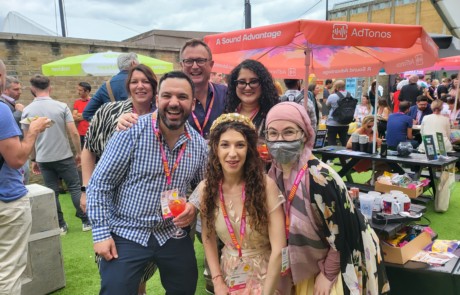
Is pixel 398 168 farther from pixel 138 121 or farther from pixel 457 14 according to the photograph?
pixel 457 14

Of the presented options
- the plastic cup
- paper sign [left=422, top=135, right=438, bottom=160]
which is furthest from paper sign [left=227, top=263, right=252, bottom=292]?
paper sign [left=422, top=135, right=438, bottom=160]

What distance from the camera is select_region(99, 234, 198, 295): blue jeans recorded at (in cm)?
194

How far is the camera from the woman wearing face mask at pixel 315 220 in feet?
6.19

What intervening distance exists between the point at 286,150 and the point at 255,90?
0.89 metres

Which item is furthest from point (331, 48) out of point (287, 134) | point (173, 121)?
point (173, 121)

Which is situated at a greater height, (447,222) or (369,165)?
(369,165)

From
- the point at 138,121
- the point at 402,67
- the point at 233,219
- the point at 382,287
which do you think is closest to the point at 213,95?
the point at 138,121

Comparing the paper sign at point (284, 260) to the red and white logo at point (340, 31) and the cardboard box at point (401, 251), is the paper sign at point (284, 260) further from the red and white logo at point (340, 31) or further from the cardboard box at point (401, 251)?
the red and white logo at point (340, 31)

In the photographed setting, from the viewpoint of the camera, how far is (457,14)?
8.88 m

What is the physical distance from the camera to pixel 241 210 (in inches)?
81.2

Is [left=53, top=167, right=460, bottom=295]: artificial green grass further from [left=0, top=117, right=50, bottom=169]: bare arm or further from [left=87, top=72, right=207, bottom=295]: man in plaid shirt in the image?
[left=0, top=117, right=50, bottom=169]: bare arm

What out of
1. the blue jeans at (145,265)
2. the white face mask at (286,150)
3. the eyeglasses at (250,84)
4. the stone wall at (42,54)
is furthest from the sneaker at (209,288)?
the stone wall at (42,54)

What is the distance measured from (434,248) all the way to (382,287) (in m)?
1.09

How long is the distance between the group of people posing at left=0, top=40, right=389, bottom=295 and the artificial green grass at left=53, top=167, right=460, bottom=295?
1457mm
